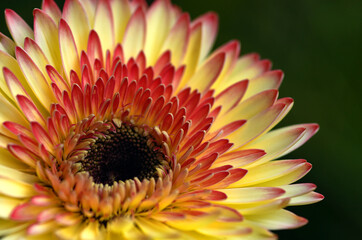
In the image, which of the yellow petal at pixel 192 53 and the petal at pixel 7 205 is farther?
the yellow petal at pixel 192 53

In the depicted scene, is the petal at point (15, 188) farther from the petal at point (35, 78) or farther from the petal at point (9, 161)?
the petal at point (35, 78)

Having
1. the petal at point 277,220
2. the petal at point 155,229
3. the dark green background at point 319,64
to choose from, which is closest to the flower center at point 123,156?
the petal at point 155,229

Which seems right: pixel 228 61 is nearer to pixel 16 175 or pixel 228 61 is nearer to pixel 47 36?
pixel 47 36

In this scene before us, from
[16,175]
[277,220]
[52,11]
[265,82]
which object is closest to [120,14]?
[52,11]

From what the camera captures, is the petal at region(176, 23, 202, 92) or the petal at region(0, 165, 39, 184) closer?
the petal at region(0, 165, 39, 184)

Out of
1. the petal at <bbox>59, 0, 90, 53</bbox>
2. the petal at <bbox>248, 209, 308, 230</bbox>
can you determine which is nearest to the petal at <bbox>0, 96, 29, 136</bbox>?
the petal at <bbox>59, 0, 90, 53</bbox>

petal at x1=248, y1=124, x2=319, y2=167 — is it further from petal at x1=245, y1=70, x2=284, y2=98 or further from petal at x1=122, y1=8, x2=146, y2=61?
petal at x1=122, y1=8, x2=146, y2=61

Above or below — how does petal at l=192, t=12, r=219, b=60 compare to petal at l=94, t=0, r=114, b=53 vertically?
above
